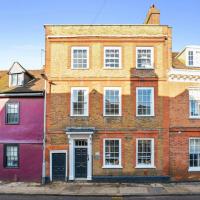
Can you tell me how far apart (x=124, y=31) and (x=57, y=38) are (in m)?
5.10

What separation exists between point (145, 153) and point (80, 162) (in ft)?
15.8

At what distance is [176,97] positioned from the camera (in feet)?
73.4

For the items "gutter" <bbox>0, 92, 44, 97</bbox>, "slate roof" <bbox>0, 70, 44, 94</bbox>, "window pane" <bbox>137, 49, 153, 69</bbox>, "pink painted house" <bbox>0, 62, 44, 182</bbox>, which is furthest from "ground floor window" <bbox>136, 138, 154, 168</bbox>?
"slate roof" <bbox>0, 70, 44, 94</bbox>

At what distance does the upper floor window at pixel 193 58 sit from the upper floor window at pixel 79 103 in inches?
340

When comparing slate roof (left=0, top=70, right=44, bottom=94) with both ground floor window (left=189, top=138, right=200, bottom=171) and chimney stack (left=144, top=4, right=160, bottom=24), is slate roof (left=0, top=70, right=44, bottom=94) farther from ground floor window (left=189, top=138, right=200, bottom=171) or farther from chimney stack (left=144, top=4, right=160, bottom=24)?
ground floor window (left=189, top=138, right=200, bottom=171)

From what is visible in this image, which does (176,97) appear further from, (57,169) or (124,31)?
(57,169)

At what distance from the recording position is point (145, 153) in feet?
72.3

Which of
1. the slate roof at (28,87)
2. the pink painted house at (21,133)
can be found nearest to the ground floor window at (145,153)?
the pink painted house at (21,133)

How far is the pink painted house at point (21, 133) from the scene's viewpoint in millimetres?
22312

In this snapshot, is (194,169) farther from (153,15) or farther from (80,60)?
(153,15)

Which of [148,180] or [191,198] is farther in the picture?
[148,180]

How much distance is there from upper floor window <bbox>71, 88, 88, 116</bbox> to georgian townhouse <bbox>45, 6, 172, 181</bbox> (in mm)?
75

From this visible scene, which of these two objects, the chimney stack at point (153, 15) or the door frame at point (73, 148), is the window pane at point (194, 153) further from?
the chimney stack at point (153, 15)

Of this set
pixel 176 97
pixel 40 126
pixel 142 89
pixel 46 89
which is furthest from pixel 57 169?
pixel 176 97
